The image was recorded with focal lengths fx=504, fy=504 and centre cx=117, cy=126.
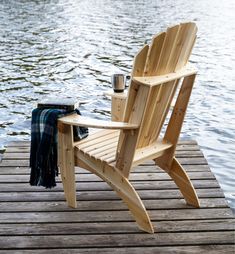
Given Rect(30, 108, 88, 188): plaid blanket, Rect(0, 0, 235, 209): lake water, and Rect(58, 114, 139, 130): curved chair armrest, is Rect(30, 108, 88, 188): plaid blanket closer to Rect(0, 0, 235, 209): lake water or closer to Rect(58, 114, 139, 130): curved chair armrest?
Rect(58, 114, 139, 130): curved chair armrest

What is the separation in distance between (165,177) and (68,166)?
97 centimetres

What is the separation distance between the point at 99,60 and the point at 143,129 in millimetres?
8358

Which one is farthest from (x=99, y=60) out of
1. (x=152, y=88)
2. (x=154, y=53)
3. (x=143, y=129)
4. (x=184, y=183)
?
(x=154, y=53)

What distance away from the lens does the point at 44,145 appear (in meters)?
3.56

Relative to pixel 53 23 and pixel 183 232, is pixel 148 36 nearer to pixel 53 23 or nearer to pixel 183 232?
pixel 53 23

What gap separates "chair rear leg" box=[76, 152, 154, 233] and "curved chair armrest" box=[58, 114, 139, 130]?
32cm

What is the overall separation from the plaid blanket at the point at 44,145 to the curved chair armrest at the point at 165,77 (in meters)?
0.68

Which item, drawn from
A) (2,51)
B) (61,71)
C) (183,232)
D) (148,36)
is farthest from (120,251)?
(148,36)

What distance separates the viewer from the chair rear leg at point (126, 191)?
3285mm

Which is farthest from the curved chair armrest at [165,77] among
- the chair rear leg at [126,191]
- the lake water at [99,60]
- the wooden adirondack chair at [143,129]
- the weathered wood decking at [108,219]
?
the lake water at [99,60]

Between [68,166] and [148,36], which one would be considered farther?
[148,36]

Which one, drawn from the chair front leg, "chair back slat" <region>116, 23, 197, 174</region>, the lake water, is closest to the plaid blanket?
the chair front leg

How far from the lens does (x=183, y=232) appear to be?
3309 mm

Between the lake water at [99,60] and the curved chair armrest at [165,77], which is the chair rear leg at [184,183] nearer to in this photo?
the curved chair armrest at [165,77]
